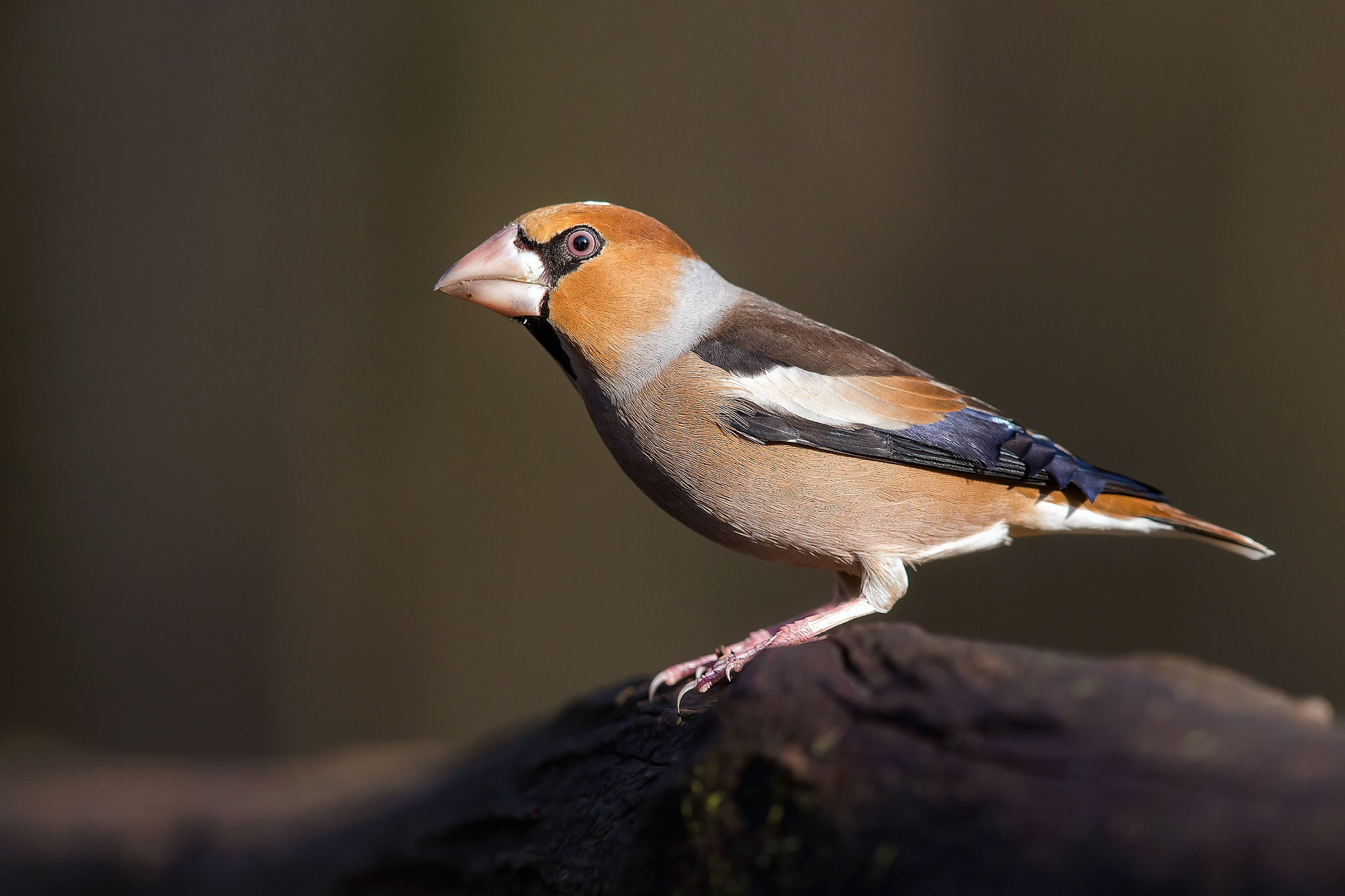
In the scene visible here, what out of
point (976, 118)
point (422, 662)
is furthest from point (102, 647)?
point (976, 118)

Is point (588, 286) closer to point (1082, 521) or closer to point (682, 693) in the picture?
point (682, 693)

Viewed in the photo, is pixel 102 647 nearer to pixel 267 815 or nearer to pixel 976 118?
pixel 267 815

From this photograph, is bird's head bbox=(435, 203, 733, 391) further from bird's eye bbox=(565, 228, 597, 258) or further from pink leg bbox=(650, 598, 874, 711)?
pink leg bbox=(650, 598, 874, 711)

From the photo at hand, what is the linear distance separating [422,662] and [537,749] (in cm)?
396

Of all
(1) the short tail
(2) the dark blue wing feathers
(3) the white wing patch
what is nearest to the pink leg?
(2) the dark blue wing feathers

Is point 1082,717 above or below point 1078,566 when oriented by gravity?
above

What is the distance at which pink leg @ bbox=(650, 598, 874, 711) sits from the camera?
2129 mm

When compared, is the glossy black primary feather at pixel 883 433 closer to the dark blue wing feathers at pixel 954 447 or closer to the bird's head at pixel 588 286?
the dark blue wing feathers at pixel 954 447

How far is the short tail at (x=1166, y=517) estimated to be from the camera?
7.87 ft

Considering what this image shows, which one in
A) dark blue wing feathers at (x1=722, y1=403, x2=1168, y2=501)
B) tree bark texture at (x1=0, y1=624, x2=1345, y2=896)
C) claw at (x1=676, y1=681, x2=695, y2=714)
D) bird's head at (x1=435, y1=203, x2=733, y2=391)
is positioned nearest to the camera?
tree bark texture at (x1=0, y1=624, x2=1345, y2=896)

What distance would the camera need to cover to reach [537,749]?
2439mm

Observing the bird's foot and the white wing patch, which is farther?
the white wing patch

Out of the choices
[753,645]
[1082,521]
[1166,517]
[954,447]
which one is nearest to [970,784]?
[753,645]

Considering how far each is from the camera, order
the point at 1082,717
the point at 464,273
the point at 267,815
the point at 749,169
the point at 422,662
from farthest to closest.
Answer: the point at 422,662 → the point at 749,169 → the point at 267,815 → the point at 464,273 → the point at 1082,717
